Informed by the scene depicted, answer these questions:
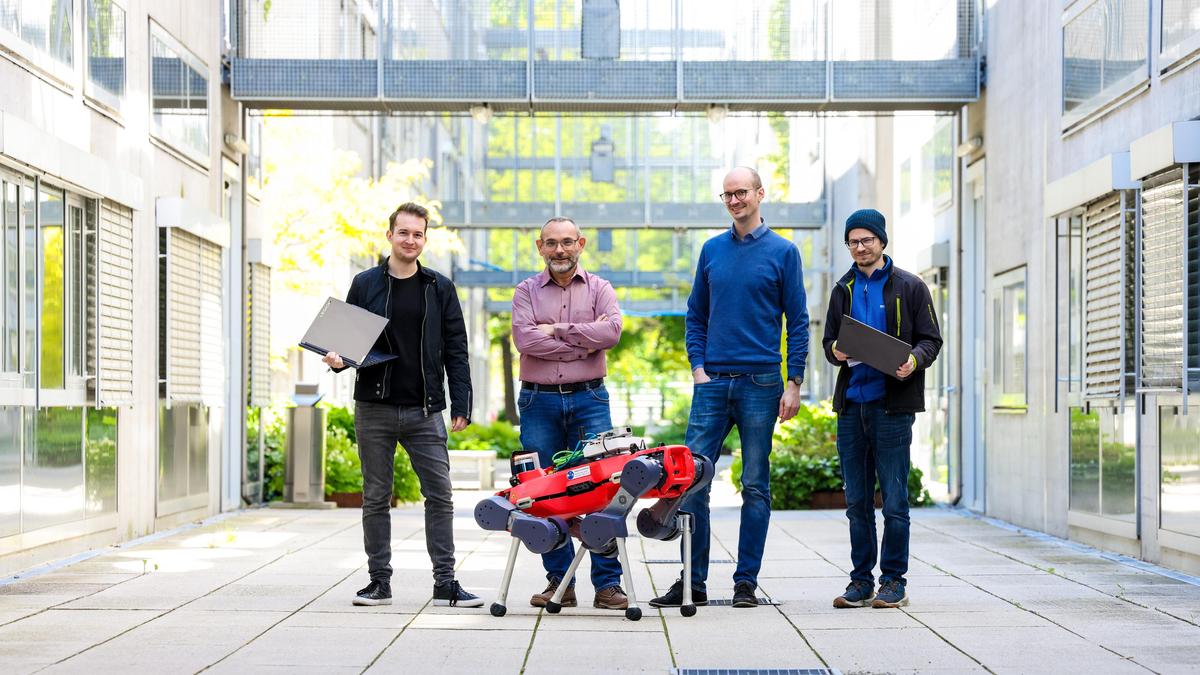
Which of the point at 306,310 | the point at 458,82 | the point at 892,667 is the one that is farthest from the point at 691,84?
the point at 306,310

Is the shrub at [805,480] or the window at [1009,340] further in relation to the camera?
the shrub at [805,480]

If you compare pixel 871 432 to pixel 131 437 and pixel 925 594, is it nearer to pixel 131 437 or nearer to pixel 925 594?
pixel 925 594

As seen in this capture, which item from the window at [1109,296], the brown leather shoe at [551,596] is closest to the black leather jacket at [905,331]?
the brown leather shoe at [551,596]

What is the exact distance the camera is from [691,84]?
1355 cm

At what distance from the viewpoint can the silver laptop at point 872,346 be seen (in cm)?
694

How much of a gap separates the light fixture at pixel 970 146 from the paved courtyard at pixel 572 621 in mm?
4676

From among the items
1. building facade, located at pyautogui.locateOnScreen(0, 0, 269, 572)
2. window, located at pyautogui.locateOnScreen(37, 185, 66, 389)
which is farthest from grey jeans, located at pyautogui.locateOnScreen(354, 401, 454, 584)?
window, located at pyautogui.locateOnScreen(37, 185, 66, 389)

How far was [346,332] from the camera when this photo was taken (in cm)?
700

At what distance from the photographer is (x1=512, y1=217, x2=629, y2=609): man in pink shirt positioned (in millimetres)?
7031

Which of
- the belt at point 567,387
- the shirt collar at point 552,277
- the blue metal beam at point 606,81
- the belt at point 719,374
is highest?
the blue metal beam at point 606,81

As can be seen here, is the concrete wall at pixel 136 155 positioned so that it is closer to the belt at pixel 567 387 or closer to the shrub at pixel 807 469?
the belt at pixel 567 387

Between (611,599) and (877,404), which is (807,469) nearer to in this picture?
(877,404)

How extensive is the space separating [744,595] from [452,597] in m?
1.31

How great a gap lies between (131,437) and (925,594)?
5767 mm
